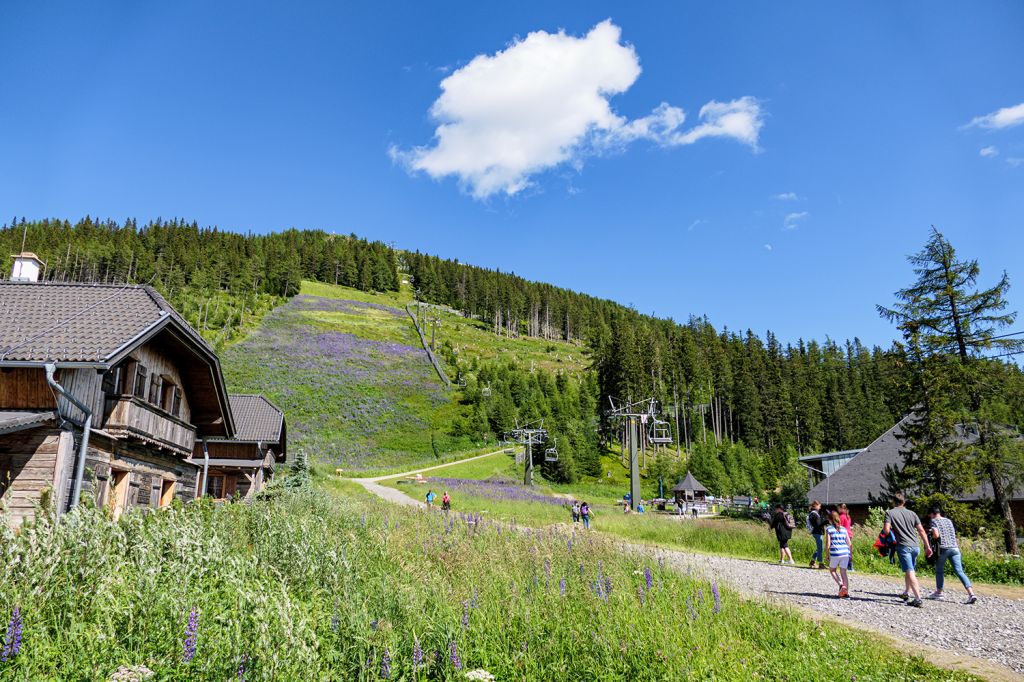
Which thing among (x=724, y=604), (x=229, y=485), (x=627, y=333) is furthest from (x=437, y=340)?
(x=724, y=604)

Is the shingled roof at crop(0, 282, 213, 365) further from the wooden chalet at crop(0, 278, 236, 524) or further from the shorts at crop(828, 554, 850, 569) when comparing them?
the shorts at crop(828, 554, 850, 569)

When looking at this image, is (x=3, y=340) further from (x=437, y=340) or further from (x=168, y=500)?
(x=437, y=340)

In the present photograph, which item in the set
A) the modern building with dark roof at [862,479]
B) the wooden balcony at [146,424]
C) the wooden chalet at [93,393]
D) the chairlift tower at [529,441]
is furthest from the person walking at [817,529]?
the chairlift tower at [529,441]

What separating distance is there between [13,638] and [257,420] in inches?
1236

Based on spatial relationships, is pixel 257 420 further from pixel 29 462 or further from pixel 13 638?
pixel 13 638

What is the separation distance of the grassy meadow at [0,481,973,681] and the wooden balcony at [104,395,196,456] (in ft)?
24.8

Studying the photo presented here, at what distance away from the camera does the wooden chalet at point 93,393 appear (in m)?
12.2

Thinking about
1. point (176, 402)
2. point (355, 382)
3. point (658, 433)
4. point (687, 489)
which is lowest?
point (687, 489)

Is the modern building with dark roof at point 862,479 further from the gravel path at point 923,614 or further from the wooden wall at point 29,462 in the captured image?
the wooden wall at point 29,462

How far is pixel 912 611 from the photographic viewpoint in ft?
32.3

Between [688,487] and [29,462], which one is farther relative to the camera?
[688,487]

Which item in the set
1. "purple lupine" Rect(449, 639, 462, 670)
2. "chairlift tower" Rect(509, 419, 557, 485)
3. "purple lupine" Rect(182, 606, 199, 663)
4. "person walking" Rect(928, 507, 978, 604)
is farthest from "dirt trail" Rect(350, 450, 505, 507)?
"purple lupine" Rect(182, 606, 199, 663)

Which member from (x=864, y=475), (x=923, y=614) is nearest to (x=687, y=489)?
(x=864, y=475)

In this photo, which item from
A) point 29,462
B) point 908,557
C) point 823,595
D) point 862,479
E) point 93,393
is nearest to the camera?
point 908,557
